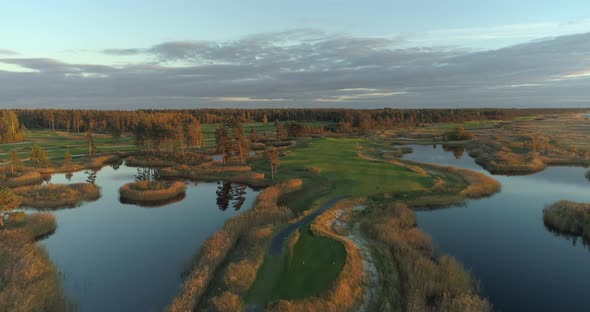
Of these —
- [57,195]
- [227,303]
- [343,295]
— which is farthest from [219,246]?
[57,195]

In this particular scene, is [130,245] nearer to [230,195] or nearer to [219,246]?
[219,246]

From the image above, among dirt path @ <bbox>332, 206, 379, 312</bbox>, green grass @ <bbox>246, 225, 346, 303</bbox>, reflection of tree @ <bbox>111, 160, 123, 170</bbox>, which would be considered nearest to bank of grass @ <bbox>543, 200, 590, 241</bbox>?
dirt path @ <bbox>332, 206, 379, 312</bbox>

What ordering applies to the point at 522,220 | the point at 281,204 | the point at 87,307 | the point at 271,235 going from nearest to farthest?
the point at 87,307 < the point at 271,235 < the point at 522,220 < the point at 281,204

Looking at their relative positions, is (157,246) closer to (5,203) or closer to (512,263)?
(5,203)

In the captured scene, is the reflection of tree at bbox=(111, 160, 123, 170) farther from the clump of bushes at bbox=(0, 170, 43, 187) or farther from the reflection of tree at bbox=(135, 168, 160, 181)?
the clump of bushes at bbox=(0, 170, 43, 187)

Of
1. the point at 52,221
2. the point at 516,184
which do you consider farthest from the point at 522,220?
the point at 52,221
